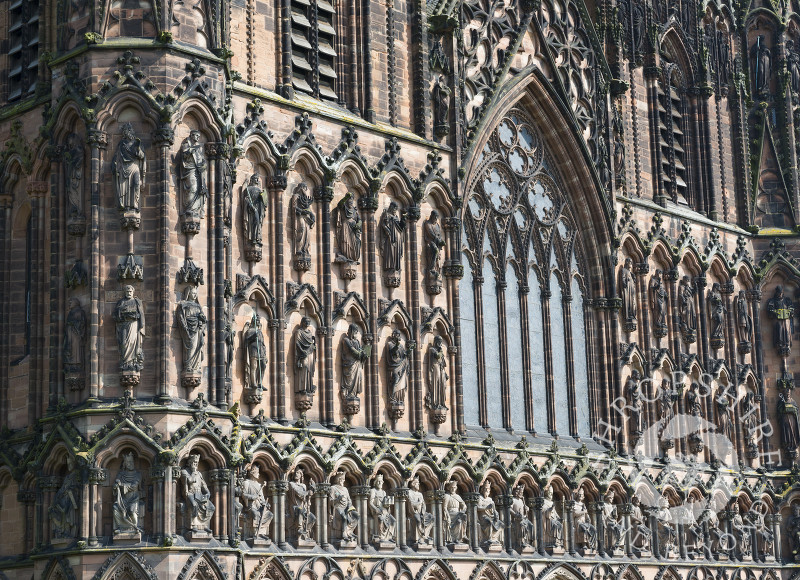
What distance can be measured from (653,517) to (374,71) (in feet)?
48.2

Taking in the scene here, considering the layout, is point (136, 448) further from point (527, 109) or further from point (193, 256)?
point (527, 109)

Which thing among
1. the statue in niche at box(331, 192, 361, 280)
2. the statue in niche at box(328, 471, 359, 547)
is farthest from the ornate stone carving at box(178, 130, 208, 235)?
the statue in niche at box(328, 471, 359, 547)

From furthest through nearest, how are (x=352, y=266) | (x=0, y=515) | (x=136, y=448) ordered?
(x=352, y=266) → (x=0, y=515) → (x=136, y=448)

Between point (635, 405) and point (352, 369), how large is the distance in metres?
11.2

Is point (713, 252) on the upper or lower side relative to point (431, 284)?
upper

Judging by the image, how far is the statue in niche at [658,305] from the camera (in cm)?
4291

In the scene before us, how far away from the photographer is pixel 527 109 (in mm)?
41094

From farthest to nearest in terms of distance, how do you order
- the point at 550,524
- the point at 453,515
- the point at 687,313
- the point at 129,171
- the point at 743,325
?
the point at 743,325 < the point at 687,313 < the point at 550,524 < the point at 453,515 < the point at 129,171

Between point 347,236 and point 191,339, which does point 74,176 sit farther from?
point 347,236

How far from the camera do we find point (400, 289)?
116ft

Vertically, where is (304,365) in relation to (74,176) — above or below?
below

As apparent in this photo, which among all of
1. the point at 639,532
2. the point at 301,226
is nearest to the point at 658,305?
the point at 639,532

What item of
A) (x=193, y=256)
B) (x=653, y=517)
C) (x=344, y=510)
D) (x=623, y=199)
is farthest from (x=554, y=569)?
(x=193, y=256)

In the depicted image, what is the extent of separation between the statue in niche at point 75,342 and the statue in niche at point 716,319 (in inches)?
874
